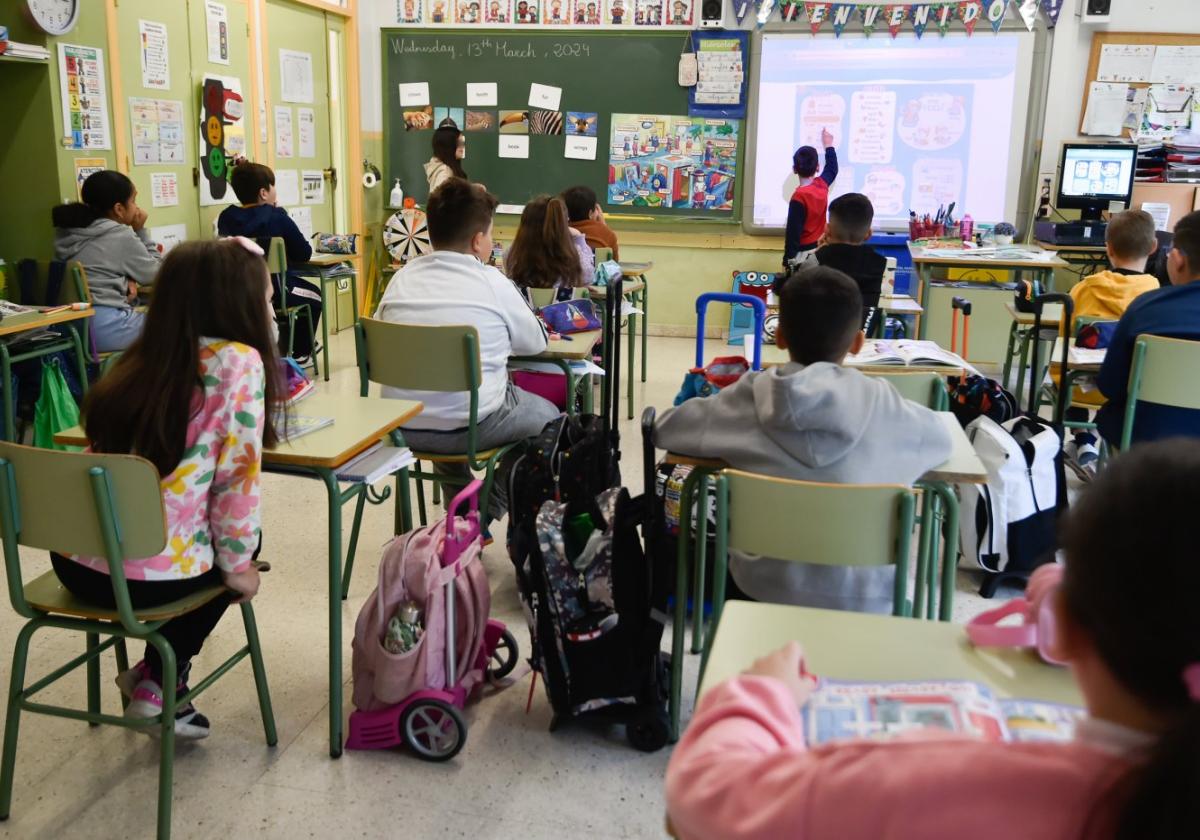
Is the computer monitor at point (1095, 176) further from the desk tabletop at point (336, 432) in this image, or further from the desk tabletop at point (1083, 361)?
the desk tabletop at point (336, 432)

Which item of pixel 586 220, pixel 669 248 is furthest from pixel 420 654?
pixel 669 248

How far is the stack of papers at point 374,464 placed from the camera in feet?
7.07

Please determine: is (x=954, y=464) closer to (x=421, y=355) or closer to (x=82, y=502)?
(x=421, y=355)

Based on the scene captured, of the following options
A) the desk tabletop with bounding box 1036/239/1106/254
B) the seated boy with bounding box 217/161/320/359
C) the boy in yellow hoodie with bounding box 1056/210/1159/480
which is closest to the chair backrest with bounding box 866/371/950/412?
the boy in yellow hoodie with bounding box 1056/210/1159/480

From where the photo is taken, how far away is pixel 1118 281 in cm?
402

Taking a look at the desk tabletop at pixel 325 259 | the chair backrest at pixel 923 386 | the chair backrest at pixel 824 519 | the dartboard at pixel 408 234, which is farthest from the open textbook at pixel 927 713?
the dartboard at pixel 408 234

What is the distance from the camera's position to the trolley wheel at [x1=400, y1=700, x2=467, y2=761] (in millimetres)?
2193

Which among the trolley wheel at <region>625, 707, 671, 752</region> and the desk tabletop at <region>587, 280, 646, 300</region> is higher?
the desk tabletop at <region>587, 280, 646, 300</region>

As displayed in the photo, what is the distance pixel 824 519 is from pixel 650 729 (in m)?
0.74

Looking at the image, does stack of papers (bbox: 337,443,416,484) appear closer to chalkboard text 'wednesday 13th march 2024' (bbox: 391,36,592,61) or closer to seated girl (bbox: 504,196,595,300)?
seated girl (bbox: 504,196,595,300)

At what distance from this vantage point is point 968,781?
673mm

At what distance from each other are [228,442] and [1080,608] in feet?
5.17

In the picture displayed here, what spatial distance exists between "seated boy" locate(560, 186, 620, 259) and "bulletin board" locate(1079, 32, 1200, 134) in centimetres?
336

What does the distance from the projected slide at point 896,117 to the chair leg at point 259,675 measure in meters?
5.51
